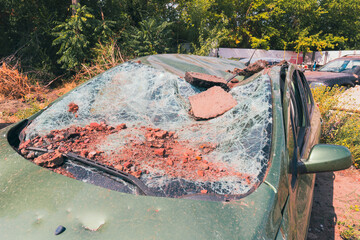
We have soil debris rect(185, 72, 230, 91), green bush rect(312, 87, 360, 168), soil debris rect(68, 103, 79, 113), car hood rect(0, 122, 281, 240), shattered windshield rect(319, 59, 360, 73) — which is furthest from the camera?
shattered windshield rect(319, 59, 360, 73)

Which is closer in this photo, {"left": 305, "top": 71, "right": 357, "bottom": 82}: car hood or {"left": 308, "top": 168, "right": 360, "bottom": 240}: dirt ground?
{"left": 308, "top": 168, "right": 360, "bottom": 240}: dirt ground

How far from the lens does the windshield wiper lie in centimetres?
122

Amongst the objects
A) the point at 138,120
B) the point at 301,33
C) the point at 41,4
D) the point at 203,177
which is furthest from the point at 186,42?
the point at 301,33

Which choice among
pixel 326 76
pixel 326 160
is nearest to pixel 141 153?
pixel 326 160

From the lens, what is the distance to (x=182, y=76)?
2420 millimetres

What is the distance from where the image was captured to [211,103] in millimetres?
2072

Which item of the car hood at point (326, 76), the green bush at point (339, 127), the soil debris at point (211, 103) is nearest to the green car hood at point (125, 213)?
the soil debris at point (211, 103)

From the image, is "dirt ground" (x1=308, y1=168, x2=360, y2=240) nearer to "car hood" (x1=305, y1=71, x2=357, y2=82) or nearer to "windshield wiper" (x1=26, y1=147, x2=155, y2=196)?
"windshield wiper" (x1=26, y1=147, x2=155, y2=196)

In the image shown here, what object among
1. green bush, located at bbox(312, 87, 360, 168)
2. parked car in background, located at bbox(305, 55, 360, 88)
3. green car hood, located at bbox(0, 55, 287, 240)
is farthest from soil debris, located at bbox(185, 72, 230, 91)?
parked car in background, located at bbox(305, 55, 360, 88)

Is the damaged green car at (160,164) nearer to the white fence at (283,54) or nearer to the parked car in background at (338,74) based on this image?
the parked car in background at (338,74)

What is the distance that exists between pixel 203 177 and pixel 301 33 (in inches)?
933

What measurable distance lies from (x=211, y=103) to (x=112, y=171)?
107 centimetres

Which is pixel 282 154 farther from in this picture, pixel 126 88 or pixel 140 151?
pixel 126 88

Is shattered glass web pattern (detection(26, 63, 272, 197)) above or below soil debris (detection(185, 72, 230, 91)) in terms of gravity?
below
